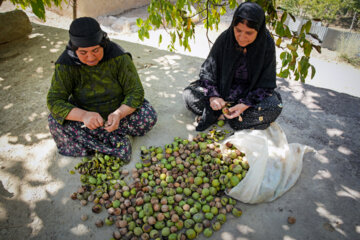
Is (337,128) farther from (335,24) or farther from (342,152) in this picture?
(335,24)

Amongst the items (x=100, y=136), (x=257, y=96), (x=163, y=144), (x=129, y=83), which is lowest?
(x=163, y=144)

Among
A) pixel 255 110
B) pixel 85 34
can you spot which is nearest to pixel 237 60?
pixel 255 110

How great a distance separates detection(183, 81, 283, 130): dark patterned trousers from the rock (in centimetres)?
403

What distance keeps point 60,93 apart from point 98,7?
6751 millimetres

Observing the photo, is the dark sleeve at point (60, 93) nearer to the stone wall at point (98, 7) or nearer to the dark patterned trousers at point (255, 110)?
the dark patterned trousers at point (255, 110)

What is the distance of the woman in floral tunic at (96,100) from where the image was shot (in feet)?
→ 7.09

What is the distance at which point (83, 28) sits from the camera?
1.88 metres

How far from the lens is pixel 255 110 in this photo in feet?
8.50

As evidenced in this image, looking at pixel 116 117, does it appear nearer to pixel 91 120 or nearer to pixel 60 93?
pixel 91 120

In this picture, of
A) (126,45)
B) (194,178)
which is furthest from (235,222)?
(126,45)

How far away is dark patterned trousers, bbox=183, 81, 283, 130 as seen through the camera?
8.39 ft

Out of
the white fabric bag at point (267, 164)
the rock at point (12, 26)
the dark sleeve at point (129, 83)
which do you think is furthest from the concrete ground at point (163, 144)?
the rock at point (12, 26)

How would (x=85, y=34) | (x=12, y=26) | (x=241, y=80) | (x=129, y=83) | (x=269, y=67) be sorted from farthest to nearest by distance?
(x=12, y=26)
(x=241, y=80)
(x=269, y=67)
(x=129, y=83)
(x=85, y=34)

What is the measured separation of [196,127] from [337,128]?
5.63 feet
